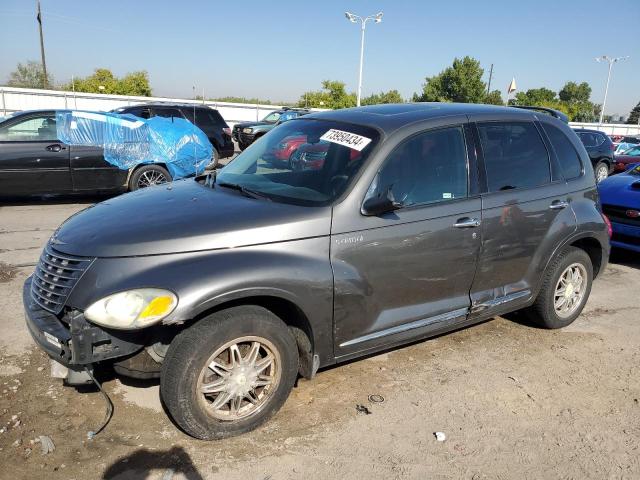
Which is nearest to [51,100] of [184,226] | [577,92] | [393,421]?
[184,226]

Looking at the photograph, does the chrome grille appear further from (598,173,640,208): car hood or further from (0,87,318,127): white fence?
(0,87,318,127): white fence

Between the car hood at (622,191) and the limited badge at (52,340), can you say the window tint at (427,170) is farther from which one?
the car hood at (622,191)

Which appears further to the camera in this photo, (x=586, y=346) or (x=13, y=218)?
(x=13, y=218)

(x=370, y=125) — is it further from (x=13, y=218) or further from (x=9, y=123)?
(x=9, y=123)

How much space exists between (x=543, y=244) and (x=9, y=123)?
8265 millimetres

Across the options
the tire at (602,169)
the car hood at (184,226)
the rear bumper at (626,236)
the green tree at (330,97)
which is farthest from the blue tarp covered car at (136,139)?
the green tree at (330,97)

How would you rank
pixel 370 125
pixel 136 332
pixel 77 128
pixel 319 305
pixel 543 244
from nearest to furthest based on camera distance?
1. pixel 136 332
2. pixel 319 305
3. pixel 370 125
4. pixel 543 244
5. pixel 77 128

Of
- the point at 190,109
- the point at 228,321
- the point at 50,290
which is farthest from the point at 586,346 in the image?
the point at 190,109

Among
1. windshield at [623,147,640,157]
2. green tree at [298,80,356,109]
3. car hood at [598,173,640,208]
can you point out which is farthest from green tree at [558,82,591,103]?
car hood at [598,173,640,208]

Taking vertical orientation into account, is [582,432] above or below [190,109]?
below

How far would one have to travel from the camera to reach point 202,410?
2762mm

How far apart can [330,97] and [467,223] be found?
5726 centimetres

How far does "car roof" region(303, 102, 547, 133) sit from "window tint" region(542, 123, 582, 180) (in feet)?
0.73

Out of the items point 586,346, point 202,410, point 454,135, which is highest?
point 454,135
